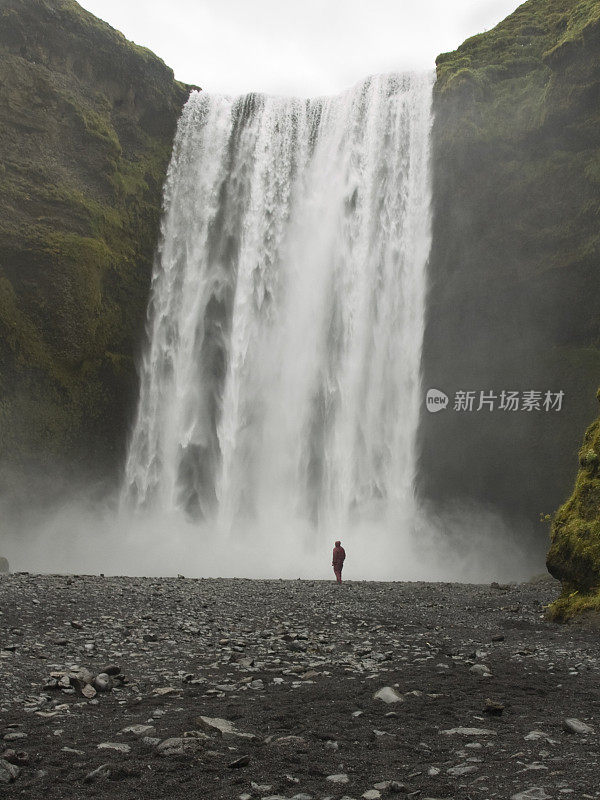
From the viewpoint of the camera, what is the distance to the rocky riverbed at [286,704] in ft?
13.5

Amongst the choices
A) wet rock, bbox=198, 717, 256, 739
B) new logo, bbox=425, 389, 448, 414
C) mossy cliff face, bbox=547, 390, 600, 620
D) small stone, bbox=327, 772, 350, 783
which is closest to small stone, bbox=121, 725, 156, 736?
wet rock, bbox=198, 717, 256, 739

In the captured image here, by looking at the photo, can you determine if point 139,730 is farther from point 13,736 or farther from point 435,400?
point 435,400

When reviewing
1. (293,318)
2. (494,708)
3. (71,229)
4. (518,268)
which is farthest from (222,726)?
(71,229)

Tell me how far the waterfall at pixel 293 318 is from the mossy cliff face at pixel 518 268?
1.28m

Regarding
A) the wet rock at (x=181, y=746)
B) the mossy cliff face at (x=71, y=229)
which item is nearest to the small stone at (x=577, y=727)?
the wet rock at (x=181, y=746)

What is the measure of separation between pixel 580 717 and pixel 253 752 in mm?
2742

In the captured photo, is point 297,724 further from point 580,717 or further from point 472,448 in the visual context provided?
point 472,448

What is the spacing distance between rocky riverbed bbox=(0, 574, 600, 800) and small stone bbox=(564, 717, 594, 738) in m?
0.02

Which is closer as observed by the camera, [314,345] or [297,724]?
[297,724]

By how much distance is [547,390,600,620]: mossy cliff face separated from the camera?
33.9ft

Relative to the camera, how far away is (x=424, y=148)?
1162 inches

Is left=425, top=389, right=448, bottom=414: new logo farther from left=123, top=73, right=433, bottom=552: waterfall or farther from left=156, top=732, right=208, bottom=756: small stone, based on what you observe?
left=156, top=732, right=208, bottom=756: small stone

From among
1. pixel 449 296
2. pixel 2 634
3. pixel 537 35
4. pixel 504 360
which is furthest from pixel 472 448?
pixel 2 634

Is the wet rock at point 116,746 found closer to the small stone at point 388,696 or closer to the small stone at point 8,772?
the small stone at point 8,772
